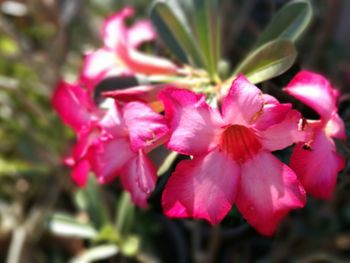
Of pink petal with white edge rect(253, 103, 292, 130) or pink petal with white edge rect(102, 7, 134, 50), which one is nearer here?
pink petal with white edge rect(253, 103, 292, 130)

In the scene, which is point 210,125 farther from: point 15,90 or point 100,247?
point 15,90

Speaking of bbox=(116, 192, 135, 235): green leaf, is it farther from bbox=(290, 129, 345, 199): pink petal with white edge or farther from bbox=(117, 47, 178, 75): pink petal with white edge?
bbox=(290, 129, 345, 199): pink petal with white edge

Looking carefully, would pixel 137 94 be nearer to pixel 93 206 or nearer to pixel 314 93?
pixel 314 93

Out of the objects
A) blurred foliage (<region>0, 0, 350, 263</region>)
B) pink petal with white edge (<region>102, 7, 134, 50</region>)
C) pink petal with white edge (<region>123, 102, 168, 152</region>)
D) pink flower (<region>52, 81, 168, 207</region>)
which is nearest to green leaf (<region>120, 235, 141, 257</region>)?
blurred foliage (<region>0, 0, 350, 263</region>)

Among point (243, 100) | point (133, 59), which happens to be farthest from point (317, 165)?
point (133, 59)

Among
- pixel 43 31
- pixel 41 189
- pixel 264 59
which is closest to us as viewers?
pixel 264 59

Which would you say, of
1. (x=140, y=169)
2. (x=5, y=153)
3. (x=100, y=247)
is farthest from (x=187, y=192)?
(x=5, y=153)
